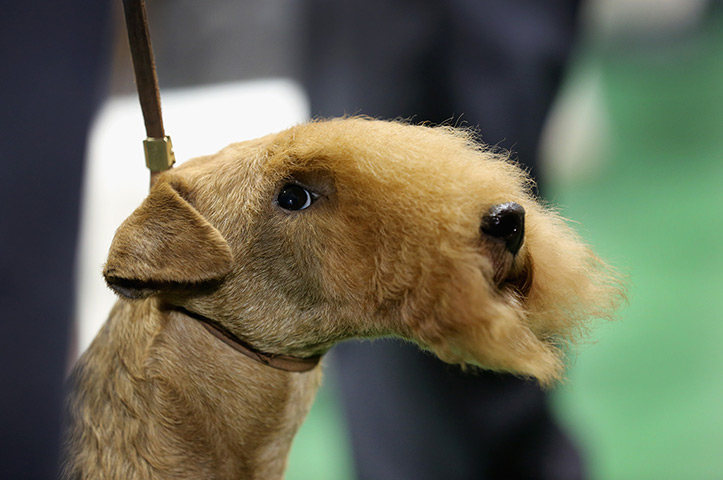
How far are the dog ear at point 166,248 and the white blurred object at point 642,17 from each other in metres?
1.78

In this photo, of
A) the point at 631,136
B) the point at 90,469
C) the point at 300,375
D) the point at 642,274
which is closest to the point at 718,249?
the point at 642,274

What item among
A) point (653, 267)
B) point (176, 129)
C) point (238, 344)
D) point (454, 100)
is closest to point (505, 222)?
point (238, 344)

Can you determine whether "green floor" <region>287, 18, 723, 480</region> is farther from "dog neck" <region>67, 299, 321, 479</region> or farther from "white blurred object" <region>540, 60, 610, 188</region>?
"dog neck" <region>67, 299, 321, 479</region>

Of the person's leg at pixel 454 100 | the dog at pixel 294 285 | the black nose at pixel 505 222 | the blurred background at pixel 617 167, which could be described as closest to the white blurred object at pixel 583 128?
the blurred background at pixel 617 167

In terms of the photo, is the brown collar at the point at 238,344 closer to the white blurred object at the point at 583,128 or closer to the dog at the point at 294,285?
the dog at the point at 294,285

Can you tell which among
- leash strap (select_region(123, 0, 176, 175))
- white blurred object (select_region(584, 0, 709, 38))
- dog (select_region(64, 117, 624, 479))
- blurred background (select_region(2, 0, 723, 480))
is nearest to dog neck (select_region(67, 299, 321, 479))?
dog (select_region(64, 117, 624, 479))

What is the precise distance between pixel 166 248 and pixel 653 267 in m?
1.91

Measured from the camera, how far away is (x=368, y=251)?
78 cm

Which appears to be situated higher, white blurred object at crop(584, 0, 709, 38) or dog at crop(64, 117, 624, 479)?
white blurred object at crop(584, 0, 709, 38)

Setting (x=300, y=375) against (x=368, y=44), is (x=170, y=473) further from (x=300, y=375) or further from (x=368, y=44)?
(x=368, y=44)

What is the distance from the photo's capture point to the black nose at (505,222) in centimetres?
73

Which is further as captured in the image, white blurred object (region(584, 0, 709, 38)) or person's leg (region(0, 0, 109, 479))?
white blurred object (region(584, 0, 709, 38))

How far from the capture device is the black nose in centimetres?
73

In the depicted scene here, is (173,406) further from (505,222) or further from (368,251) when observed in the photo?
(505,222)
